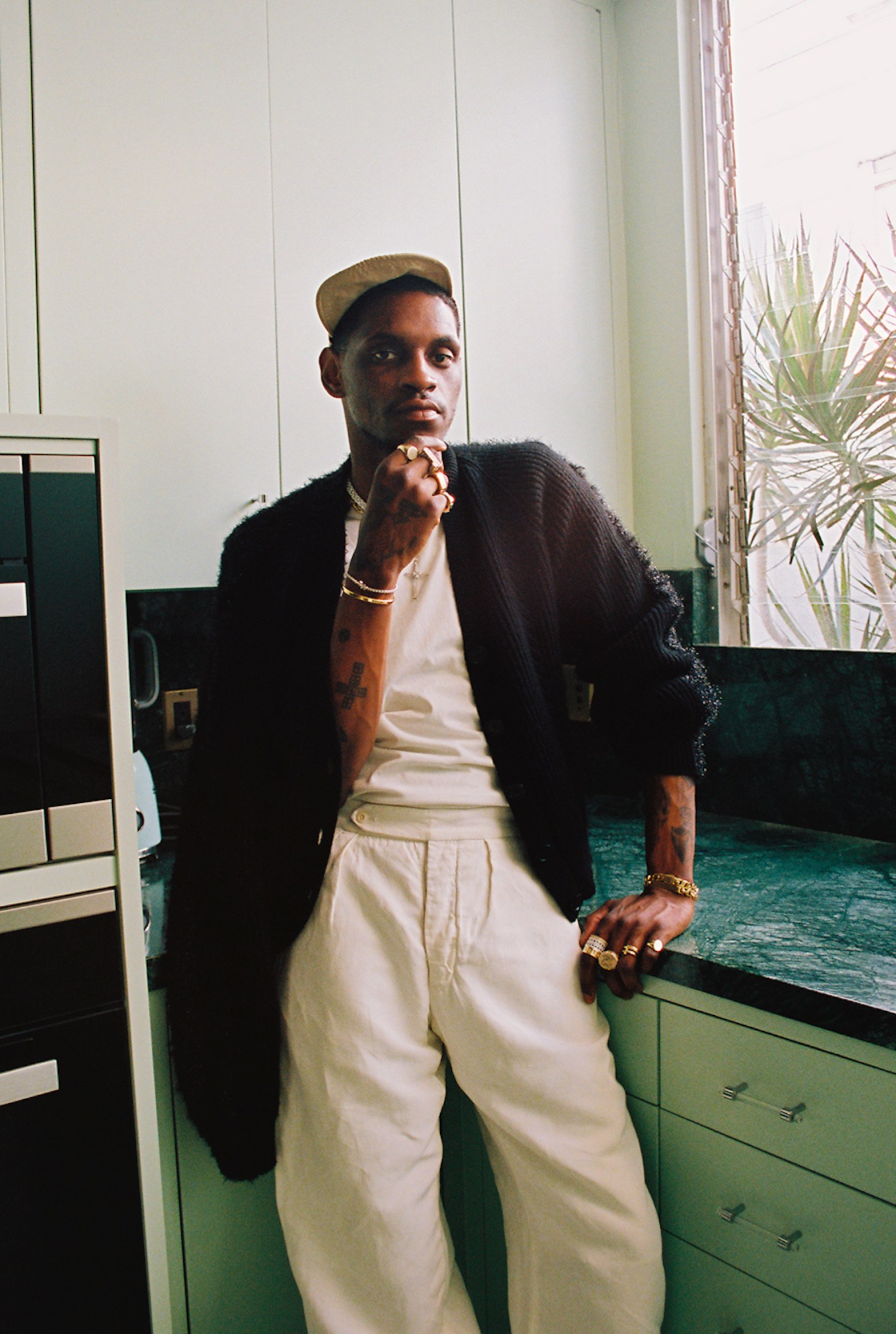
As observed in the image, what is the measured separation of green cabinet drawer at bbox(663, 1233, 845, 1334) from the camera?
114 centimetres

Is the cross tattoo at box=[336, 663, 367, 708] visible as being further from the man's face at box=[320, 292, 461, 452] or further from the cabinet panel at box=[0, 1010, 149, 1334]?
the cabinet panel at box=[0, 1010, 149, 1334]

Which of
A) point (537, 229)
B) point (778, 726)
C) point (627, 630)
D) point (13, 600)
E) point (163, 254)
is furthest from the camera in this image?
point (537, 229)

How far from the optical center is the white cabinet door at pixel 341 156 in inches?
61.2

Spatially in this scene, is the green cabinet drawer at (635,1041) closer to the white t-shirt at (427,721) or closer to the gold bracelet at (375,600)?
the white t-shirt at (427,721)

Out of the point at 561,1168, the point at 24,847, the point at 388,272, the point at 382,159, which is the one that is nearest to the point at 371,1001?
the point at 561,1168

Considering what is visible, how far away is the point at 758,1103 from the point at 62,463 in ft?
3.67

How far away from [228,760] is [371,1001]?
0.35m

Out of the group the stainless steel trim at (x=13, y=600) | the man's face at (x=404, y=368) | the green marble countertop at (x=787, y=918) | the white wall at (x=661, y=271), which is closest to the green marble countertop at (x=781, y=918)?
the green marble countertop at (x=787, y=918)

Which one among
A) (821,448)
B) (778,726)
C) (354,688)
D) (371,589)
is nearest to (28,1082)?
(354,688)

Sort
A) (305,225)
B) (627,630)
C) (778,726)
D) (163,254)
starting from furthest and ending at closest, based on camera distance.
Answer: (778,726), (305,225), (163,254), (627,630)

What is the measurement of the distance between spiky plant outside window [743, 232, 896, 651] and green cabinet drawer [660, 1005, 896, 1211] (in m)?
0.84

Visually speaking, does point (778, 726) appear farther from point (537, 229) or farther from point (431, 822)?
point (537, 229)

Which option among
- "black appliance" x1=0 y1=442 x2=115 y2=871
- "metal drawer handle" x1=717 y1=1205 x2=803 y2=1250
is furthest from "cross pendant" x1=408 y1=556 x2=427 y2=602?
"metal drawer handle" x1=717 y1=1205 x2=803 y2=1250

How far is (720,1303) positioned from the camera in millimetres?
1222
